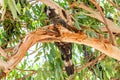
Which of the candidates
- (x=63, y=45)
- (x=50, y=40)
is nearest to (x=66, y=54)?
(x=63, y=45)

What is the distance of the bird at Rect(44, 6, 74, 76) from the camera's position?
3.87ft

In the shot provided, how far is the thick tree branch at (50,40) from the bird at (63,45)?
0.12ft

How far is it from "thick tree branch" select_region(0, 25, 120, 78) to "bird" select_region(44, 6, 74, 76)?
0.04 meters

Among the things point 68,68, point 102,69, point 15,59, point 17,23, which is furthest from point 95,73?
point 15,59

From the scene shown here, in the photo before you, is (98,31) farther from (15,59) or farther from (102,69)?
(15,59)

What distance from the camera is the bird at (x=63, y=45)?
46.4 inches

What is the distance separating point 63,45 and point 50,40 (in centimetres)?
18

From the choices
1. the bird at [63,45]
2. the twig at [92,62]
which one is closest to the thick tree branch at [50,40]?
the bird at [63,45]

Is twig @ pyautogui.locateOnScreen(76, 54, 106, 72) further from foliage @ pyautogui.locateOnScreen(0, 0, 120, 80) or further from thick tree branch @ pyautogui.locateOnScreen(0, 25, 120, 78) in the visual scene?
thick tree branch @ pyautogui.locateOnScreen(0, 25, 120, 78)

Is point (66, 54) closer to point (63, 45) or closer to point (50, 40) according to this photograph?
point (63, 45)

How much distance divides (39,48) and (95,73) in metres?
0.34

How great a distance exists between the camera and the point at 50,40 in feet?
3.75

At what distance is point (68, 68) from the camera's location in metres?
1.41

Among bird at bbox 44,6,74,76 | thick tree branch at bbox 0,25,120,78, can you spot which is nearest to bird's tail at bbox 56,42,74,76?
bird at bbox 44,6,74,76
